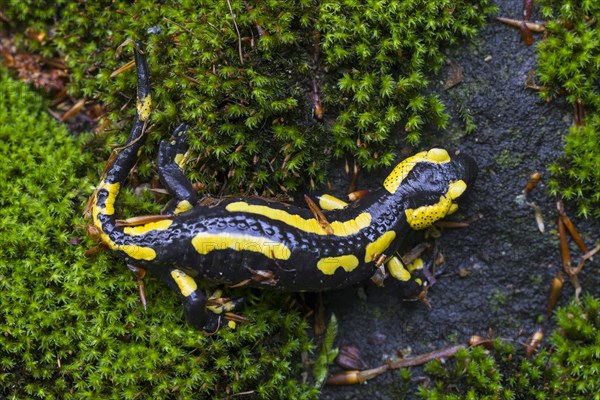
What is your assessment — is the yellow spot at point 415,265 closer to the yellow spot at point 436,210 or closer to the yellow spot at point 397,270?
the yellow spot at point 397,270

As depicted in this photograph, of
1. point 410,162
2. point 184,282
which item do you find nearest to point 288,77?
point 410,162

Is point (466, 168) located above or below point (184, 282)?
above

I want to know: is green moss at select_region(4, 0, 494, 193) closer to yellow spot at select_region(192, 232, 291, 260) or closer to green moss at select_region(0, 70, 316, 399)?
yellow spot at select_region(192, 232, 291, 260)

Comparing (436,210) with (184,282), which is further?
(436,210)

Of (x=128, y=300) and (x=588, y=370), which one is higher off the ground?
(x=128, y=300)

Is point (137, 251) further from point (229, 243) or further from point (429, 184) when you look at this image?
point (429, 184)

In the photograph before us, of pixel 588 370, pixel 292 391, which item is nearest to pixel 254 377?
pixel 292 391

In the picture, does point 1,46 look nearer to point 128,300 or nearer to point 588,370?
point 128,300
